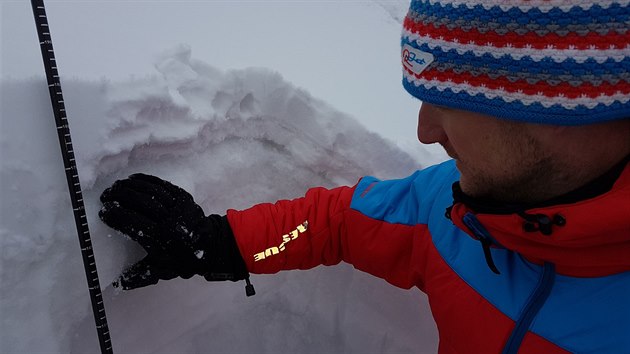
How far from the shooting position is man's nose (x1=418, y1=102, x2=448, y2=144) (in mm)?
1166

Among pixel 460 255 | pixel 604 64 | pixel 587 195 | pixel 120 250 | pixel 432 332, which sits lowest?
pixel 432 332

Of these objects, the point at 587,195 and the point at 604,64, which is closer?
the point at 604,64

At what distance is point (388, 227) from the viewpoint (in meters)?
1.58

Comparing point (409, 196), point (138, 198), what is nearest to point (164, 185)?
point (138, 198)

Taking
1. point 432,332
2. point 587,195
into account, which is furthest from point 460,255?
point 432,332

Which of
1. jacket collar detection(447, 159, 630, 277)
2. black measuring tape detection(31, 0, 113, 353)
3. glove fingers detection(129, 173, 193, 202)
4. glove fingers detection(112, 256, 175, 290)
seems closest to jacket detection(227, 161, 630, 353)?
jacket collar detection(447, 159, 630, 277)

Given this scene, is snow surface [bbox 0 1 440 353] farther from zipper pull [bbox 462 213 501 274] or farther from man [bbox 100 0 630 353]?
zipper pull [bbox 462 213 501 274]

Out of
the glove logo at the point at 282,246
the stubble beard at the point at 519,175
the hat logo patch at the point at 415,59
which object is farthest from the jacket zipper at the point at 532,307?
the glove logo at the point at 282,246

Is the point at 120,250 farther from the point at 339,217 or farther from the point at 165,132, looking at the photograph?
the point at 339,217

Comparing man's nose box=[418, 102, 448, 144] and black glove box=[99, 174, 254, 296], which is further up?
man's nose box=[418, 102, 448, 144]

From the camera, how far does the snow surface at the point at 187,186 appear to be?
144cm

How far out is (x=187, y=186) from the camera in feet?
5.76

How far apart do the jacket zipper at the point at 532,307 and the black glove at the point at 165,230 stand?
78 cm

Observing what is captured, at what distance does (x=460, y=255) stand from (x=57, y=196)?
104 cm
